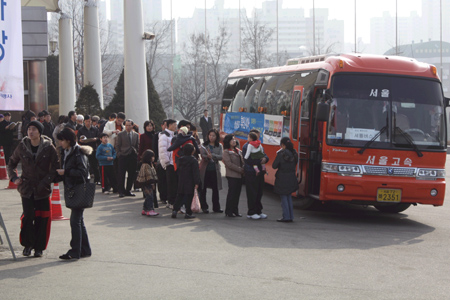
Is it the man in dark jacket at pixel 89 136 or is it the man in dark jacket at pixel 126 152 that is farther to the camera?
the man in dark jacket at pixel 89 136

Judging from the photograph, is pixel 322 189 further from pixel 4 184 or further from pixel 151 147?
pixel 4 184

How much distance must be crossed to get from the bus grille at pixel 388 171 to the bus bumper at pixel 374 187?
0.24 feet

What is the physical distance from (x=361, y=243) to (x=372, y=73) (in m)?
3.91

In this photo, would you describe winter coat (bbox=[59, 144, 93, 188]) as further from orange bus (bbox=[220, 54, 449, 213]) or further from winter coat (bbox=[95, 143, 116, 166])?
winter coat (bbox=[95, 143, 116, 166])

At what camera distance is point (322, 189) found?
1290 cm

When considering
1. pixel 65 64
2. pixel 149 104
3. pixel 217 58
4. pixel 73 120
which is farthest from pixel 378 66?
pixel 217 58

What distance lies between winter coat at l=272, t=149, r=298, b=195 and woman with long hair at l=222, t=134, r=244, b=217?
84 cm

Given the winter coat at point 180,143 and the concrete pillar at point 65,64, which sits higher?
the concrete pillar at point 65,64

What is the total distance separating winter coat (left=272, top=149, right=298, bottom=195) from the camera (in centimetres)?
1266

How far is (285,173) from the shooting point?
12.8 metres

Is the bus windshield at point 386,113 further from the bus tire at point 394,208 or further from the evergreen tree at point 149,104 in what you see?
the evergreen tree at point 149,104

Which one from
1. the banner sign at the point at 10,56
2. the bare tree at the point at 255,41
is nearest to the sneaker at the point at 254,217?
the banner sign at the point at 10,56

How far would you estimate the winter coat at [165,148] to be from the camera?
13.7 meters

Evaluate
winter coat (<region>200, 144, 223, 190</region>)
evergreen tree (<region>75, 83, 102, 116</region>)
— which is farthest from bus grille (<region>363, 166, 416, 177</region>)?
evergreen tree (<region>75, 83, 102, 116</region>)
